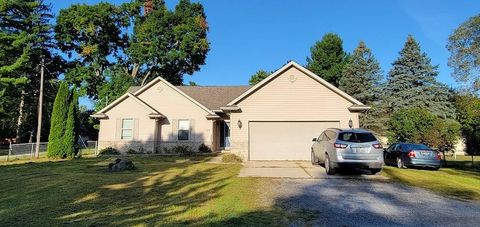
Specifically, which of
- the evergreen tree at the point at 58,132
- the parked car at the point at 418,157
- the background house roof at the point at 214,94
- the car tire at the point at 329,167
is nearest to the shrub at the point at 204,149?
the background house roof at the point at 214,94

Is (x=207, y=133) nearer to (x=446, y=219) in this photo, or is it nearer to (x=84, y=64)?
(x=446, y=219)

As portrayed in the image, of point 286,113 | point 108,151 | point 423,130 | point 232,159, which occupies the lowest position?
point 232,159

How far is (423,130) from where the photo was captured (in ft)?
83.3

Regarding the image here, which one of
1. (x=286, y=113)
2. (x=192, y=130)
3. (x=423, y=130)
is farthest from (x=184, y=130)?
(x=423, y=130)

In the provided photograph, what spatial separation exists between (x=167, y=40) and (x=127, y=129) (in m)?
21.7

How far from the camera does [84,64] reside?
43062mm

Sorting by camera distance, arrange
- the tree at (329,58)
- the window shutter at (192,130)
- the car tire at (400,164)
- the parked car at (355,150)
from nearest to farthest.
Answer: the parked car at (355,150)
the car tire at (400,164)
the window shutter at (192,130)
the tree at (329,58)

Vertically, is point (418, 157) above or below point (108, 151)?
below

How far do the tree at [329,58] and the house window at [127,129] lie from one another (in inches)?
1304

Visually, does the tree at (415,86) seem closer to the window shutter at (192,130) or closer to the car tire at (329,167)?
the window shutter at (192,130)

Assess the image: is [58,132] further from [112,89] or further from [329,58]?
[329,58]

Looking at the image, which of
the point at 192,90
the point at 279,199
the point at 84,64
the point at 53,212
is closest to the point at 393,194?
the point at 279,199

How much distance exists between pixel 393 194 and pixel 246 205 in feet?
14.4

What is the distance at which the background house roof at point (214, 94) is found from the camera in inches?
1117
